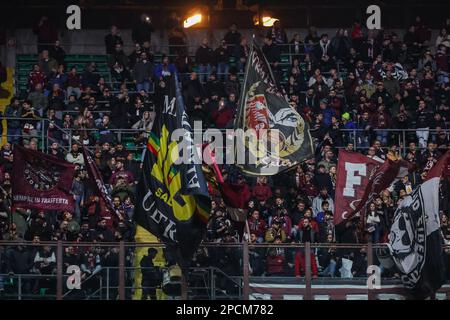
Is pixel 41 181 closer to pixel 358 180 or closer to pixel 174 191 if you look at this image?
pixel 174 191

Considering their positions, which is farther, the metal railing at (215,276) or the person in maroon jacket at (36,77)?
the person in maroon jacket at (36,77)

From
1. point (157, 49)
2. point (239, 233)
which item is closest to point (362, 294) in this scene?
point (239, 233)

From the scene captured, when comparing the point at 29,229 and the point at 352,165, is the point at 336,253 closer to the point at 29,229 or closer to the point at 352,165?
the point at 352,165

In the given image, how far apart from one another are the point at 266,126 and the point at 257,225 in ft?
7.20

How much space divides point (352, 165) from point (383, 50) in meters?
11.2

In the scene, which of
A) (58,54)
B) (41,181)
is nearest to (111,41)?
(58,54)

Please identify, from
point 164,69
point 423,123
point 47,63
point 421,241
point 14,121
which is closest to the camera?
point 421,241

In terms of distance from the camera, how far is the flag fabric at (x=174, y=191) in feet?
102

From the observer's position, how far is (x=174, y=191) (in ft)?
103

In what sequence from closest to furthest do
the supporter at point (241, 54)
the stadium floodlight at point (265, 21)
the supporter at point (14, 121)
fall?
the supporter at point (14, 121) < the supporter at point (241, 54) < the stadium floodlight at point (265, 21)

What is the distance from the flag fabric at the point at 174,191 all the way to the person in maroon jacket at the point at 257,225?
156 inches

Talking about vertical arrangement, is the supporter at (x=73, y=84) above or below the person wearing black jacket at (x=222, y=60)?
below

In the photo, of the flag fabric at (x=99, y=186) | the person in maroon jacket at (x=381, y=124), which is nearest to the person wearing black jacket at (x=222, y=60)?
the person in maroon jacket at (x=381, y=124)

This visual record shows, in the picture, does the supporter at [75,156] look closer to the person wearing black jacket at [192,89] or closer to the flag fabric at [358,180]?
the person wearing black jacket at [192,89]
